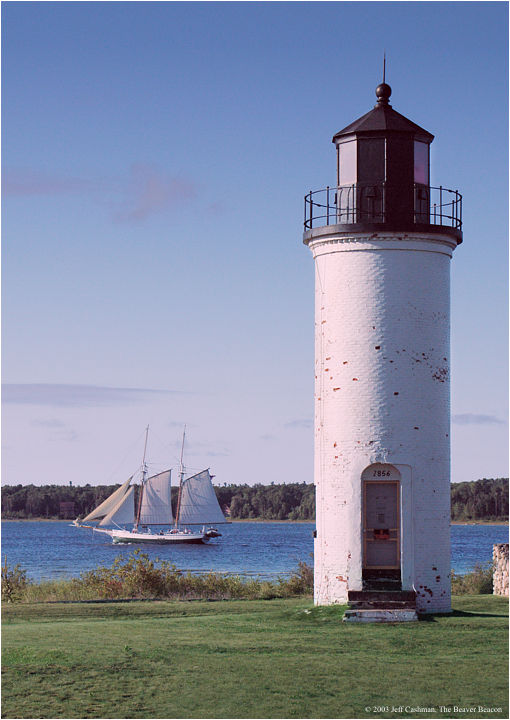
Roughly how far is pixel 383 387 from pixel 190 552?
76536 mm

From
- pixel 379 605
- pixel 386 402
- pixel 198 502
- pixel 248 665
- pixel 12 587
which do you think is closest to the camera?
pixel 248 665

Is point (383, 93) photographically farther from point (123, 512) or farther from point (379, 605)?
point (123, 512)

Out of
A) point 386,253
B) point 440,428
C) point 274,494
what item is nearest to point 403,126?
point 386,253

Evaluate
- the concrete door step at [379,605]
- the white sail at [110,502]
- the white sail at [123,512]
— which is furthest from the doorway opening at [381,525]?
the white sail at [110,502]

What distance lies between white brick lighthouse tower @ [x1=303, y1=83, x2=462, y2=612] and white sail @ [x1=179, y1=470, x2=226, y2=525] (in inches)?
3143

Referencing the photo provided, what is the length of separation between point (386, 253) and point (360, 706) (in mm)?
10702

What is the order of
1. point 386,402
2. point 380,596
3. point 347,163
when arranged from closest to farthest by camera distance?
1. point 380,596
2. point 386,402
3. point 347,163

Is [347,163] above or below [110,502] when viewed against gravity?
above

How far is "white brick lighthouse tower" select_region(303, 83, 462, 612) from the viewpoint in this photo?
21.8 meters

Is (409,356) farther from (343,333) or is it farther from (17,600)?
(17,600)

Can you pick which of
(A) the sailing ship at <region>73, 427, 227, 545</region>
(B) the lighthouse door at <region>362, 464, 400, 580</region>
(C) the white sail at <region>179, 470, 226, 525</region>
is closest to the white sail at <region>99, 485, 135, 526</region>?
(A) the sailing ship at <region>73, 427, 227, 545</region>

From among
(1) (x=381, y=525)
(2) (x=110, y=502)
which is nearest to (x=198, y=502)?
(2) (x=110, y=502)

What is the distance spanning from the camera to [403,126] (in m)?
22.8

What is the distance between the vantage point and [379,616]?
66.5 feet
